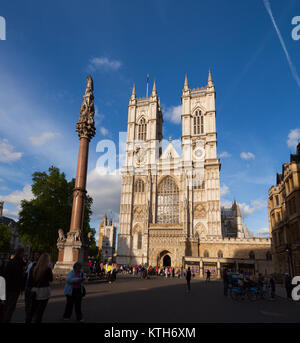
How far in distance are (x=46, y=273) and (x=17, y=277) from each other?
2.48 ft

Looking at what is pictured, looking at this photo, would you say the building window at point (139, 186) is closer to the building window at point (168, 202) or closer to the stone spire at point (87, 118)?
the building window at point (168, 202)

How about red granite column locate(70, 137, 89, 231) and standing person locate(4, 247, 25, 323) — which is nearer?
standing person locate(4, 247, 25, 323)

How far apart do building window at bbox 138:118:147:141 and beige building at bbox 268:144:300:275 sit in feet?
98.0

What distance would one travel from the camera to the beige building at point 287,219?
21.8 metres

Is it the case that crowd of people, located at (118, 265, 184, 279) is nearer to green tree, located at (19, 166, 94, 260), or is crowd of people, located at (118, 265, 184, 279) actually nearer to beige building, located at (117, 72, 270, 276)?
beige building, located at (117, 72, 270, 276)

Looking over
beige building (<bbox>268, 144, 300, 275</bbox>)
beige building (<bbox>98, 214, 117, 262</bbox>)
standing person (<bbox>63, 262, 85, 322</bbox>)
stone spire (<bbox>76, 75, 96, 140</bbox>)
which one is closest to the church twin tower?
beige building (<bbox>268, 144, 300, 275</bbox>)

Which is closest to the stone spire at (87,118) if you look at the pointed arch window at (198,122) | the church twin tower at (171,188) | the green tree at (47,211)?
the green tree at (47,211)

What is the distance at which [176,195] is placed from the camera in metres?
48.0

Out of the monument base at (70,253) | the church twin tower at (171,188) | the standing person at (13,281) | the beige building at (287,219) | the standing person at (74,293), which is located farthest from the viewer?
the church twin tower at (171,188)

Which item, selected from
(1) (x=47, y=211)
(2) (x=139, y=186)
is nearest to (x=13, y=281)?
(1) (x=47, y=211)

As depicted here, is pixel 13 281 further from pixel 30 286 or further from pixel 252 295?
pixel 252 295

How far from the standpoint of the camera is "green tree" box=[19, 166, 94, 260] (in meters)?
28.9

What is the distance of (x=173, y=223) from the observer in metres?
45.7
